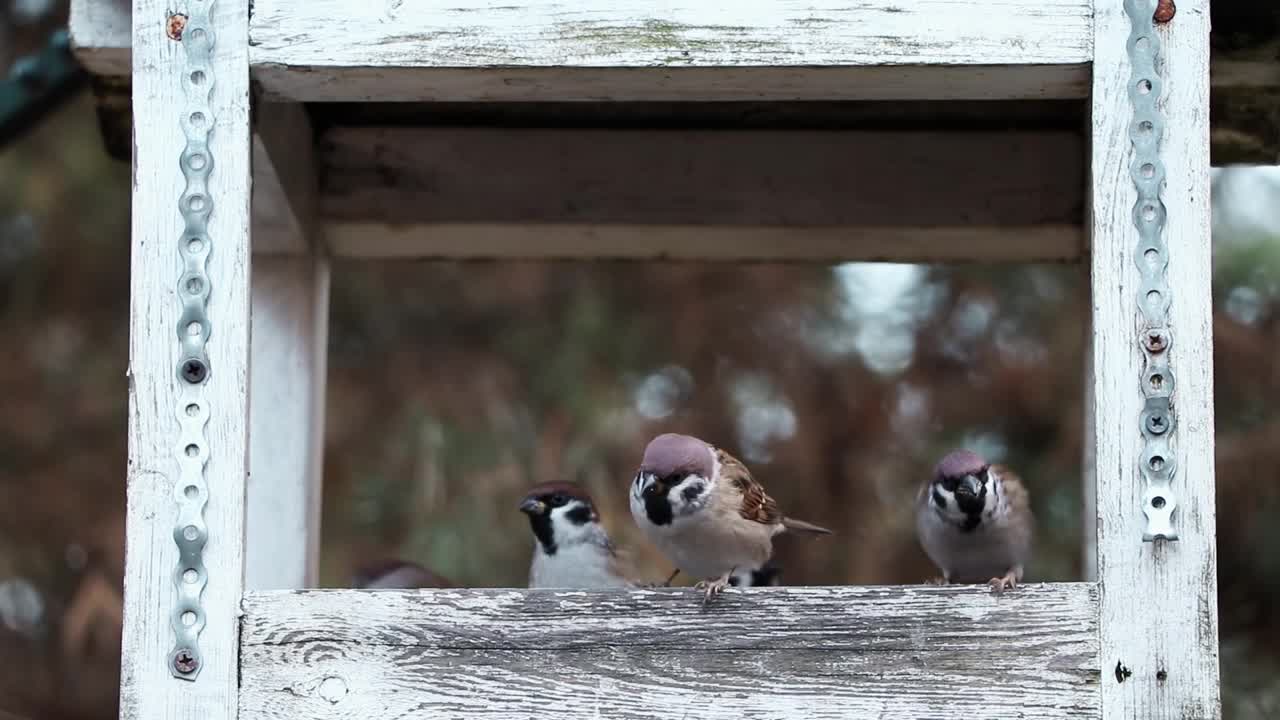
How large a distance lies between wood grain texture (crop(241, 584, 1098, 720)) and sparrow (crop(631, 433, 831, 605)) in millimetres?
661

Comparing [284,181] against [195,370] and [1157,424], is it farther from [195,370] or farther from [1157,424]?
[1157,424]

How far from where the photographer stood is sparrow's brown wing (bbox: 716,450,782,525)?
11.2ft

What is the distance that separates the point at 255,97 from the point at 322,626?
712 millimetres

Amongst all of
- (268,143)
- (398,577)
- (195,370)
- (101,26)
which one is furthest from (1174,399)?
(398,577)

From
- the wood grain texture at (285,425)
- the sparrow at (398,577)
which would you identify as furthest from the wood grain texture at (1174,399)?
the sparrow at (398,577)

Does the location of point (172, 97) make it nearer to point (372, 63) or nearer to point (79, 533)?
point (372, 63)

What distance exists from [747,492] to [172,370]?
46.2 inches

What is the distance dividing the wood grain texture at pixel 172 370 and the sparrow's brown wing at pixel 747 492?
1061mm

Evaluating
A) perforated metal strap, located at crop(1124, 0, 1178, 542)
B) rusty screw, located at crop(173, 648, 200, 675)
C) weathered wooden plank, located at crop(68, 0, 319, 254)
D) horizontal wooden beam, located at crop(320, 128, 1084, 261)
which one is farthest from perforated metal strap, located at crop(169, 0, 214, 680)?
perforated metal strap, located at crop(1124, 0, 1178, 542)

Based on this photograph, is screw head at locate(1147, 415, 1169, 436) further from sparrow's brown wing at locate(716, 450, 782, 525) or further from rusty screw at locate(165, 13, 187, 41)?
rusty screw at locate(165, 13, 187, 41)

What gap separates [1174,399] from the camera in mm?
2500

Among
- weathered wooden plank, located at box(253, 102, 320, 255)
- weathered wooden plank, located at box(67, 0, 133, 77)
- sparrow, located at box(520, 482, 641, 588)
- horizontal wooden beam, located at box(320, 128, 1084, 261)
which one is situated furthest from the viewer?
sparrow, located at box(520, 482, 641, 588)

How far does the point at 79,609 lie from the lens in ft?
17.9

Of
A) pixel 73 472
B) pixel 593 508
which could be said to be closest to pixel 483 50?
pixel 593 508
